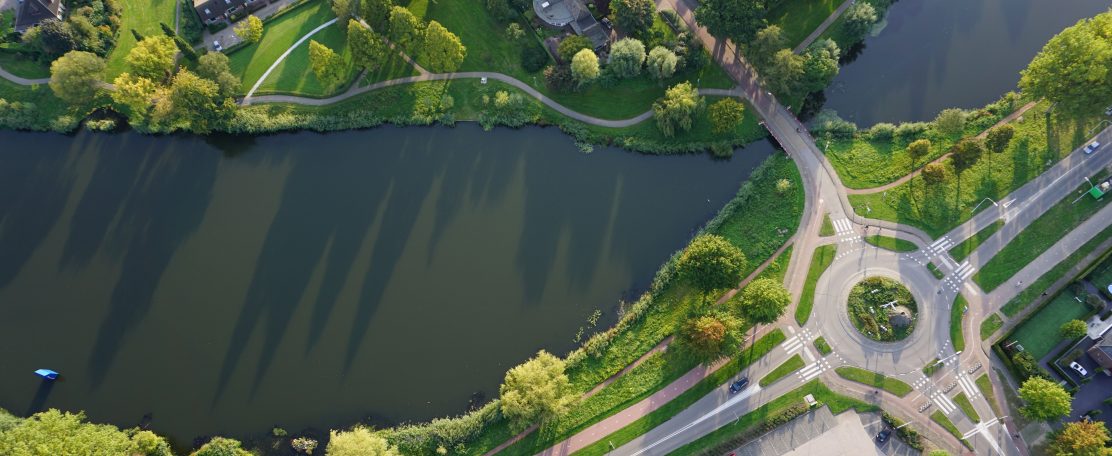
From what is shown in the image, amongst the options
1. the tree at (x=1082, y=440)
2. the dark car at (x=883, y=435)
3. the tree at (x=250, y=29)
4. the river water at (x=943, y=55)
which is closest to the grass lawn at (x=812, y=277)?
the dark car at (x=883, y=435)

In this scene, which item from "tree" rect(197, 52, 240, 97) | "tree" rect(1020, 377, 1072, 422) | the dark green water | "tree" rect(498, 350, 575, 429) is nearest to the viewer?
"tree" rect(1020, 377, 1072, 422)

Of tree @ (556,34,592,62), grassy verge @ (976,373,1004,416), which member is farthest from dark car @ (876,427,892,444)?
tree @ (556,34,592,62)

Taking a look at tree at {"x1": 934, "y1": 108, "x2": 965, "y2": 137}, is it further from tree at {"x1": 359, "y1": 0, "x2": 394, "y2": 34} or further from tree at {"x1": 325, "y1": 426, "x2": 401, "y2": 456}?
tree at {"x1": 325, "y1": 426, "x2": 401, "y2": 456}

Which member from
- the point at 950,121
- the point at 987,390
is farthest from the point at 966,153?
the point at 987,390

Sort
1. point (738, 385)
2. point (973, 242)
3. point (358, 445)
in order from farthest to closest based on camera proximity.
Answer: point (973, 242)
point (738, 385)
point (358, 445)

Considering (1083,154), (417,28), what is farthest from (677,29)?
(1083,154)

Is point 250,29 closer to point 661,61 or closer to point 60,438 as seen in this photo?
point 60,438
